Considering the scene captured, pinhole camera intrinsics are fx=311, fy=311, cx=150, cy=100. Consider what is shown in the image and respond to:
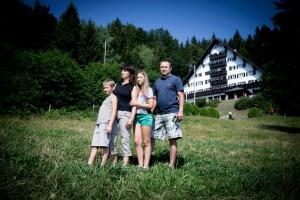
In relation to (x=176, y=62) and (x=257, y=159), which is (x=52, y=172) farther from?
(x=176, y=62)

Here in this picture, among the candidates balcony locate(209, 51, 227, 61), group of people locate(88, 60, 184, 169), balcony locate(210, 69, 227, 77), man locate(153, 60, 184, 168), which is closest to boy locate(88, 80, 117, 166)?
group of people locate(88, 60, 184, 169)

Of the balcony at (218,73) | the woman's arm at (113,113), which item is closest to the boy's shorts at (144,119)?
the woman's arm at (113,113)

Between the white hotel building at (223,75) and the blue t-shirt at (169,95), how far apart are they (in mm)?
64744

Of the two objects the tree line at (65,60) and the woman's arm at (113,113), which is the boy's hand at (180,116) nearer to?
the woman's arm at (113,113)

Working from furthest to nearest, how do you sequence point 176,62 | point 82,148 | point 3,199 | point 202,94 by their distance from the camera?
point 176,62, point 202,94, point 82,148, point 3,199

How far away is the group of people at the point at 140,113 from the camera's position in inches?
246

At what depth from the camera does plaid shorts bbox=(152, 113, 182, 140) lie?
6276 millimetres

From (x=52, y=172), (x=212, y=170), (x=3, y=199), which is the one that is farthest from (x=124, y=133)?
(x=3, y=199)

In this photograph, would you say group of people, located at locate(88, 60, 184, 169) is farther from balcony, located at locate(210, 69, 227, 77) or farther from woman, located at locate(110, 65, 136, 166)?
balcony, located at locate(210, 69, 227, 77)

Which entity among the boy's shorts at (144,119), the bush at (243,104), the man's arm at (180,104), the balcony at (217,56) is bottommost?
the boy's shorts at (144,119)

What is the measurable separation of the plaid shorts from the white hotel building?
213 feet

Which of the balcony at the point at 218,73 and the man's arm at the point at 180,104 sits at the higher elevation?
the balcony at the point at 218,73

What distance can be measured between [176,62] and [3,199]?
9022 cm

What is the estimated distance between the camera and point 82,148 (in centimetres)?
805
